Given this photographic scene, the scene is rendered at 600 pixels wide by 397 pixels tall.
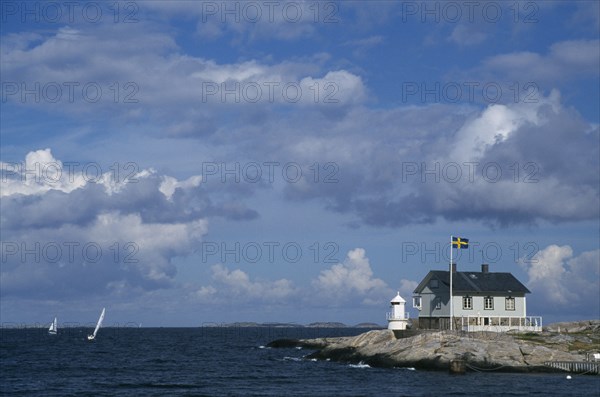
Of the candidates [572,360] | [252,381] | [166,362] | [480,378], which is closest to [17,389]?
[252,381]

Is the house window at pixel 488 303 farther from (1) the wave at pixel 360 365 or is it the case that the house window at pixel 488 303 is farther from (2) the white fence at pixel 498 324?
(1) the wave at pixel 360 365

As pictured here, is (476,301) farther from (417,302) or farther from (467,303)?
(417,302)

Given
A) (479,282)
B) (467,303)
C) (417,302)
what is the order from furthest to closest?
1. (417,302)
2. (479,282)
3. (467,303)

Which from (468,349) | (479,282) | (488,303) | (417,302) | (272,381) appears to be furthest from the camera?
(417,302)

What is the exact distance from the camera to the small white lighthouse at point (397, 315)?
87.1 m

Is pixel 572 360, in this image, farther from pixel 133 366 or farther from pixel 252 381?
pixel 133 366

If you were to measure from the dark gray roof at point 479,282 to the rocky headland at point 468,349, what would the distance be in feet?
22.6

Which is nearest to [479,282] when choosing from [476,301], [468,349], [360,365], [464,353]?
[476,301]

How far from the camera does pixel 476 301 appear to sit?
87.2 metres

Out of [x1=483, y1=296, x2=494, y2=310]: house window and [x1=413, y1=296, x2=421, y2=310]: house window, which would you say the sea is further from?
[x1=483, y1=296, x2=494, y2=310]: house window

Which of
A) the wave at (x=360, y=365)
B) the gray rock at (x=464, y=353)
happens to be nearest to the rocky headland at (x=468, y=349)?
the gray rock at (x=464, y=353)

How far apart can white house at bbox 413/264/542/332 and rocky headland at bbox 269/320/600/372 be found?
5.14m

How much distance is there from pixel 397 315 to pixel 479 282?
33.3ft

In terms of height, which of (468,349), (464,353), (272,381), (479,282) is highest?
(479,282)
